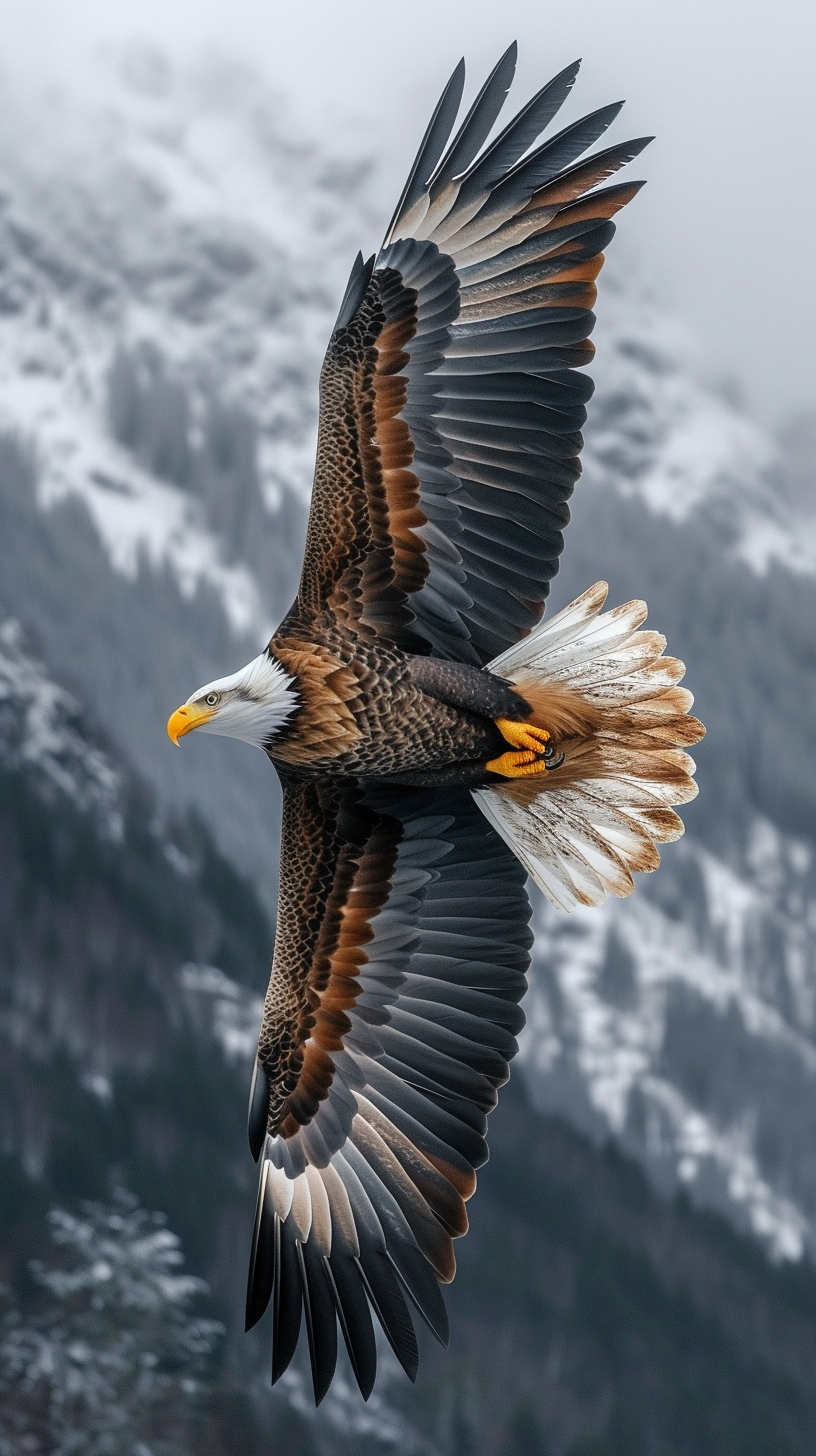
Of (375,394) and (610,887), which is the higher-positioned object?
(375,394)

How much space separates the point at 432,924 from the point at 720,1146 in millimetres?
176644

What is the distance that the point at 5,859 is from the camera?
323 ft

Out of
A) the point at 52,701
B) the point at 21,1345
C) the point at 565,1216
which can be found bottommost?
the point at 21,1345

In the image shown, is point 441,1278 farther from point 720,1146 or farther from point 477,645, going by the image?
point 720,1146

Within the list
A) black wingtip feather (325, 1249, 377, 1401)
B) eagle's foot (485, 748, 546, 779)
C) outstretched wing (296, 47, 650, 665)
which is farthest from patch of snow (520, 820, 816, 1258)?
outstretched wing (296, 47, 650, 665)

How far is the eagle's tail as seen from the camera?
26.3ft

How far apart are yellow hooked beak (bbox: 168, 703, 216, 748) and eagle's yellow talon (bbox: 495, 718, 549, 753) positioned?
1.17 metres

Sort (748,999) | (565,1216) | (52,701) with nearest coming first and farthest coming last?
1. (565,1216)
2. (52,701)
3. (748,999)

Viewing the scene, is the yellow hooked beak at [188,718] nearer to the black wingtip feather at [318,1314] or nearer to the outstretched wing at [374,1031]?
the outstretched wing at [374,1031]

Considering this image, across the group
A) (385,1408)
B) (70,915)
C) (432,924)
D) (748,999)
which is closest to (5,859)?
(70,915)

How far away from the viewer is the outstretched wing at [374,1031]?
802 centimetres

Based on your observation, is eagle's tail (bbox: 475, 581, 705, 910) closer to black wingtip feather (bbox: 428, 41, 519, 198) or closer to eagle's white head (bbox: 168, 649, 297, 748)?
eagle's white head (bbox: 168, 649, 297, 748)

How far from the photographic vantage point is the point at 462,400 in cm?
793

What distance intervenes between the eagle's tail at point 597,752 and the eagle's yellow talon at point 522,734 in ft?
0.17
